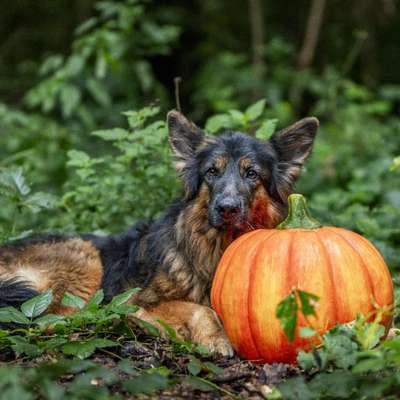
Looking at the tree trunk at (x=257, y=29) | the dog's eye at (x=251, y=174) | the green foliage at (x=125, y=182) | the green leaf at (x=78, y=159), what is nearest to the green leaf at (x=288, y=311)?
the dog's eye at (x=251, y=174)

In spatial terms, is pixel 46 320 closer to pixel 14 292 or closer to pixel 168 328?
pixel 168 328

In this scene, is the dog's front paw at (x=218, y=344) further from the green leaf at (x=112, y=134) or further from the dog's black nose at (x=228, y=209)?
the green leaf at (x=112, y=134)

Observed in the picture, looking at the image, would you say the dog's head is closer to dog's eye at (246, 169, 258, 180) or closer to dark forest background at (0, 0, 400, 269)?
dog's eye at (246, 169, 258, 180)

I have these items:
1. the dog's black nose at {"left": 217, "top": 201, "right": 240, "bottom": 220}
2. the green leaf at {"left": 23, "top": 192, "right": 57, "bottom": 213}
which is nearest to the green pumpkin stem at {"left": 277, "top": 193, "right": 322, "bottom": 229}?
the dog's black nose at {"left": 217, "top": 201, "right": 240, "bottom": 220}

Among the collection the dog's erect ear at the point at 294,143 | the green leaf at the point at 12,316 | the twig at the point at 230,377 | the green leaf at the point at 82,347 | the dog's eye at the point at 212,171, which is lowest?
the twig at the point at 230,377

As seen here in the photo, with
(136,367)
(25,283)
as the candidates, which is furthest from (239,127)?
(136,367)

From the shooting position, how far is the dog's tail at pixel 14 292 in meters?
4.51

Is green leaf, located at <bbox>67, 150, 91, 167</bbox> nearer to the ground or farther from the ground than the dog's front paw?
farther from the ground

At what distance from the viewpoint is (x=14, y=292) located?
4.58 metres

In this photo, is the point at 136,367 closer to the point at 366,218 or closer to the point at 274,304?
the point at 274,304

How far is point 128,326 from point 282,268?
111cm

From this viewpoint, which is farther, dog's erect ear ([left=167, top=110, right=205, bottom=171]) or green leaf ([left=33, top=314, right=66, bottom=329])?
dog's erect ear ([left=167, top=110, right=205, bottom=171])

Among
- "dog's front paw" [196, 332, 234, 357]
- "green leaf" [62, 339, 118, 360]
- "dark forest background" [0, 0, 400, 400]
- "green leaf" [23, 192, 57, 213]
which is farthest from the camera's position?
"green leaf" [23, 192, 57, 213]

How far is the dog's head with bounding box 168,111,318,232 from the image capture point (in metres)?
4.63
